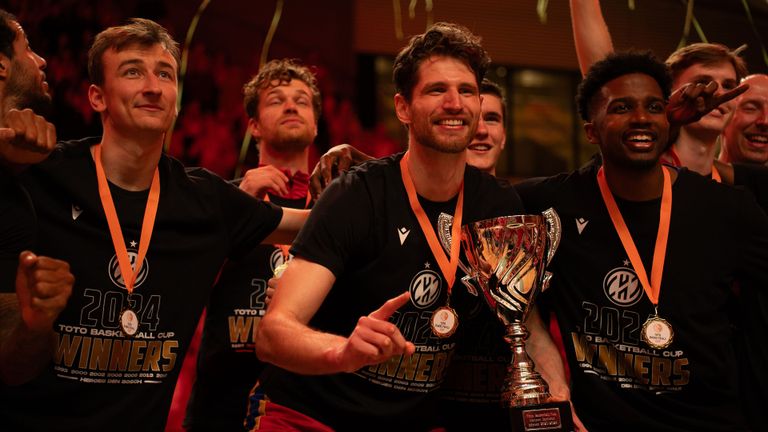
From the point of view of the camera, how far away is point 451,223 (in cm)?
266

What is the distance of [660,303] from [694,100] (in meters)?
0.70

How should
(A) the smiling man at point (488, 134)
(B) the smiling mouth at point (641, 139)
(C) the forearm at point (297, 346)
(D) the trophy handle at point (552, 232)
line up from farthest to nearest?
(A) the smiling man at point (488, 134)
(B) the smiling mouth at point (641, 139)
(D) the trophy handle at point (552, 232)
(C) the forearm at point (297, 346)

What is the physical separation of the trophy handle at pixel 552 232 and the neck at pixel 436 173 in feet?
1.05

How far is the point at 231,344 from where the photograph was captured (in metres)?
3.40

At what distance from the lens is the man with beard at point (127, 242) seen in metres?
2.47

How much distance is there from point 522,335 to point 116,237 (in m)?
1.20

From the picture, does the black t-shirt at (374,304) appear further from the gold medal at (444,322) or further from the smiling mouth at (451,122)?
the smiling mouth at (451,122)

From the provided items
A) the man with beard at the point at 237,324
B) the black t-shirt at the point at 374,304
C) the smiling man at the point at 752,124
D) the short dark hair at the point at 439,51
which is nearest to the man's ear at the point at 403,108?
the short dark hair at the point at 439,51

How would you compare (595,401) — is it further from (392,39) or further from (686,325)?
(392,39)

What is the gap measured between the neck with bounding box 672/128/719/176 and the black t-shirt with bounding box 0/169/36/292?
2.29m

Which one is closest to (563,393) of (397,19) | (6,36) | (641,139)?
(641,139)

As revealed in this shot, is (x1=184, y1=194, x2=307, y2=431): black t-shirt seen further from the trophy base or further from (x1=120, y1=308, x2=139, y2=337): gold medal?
the trophy base

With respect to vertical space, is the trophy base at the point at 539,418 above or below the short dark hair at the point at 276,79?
below

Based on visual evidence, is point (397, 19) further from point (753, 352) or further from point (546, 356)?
point (546, 356)
